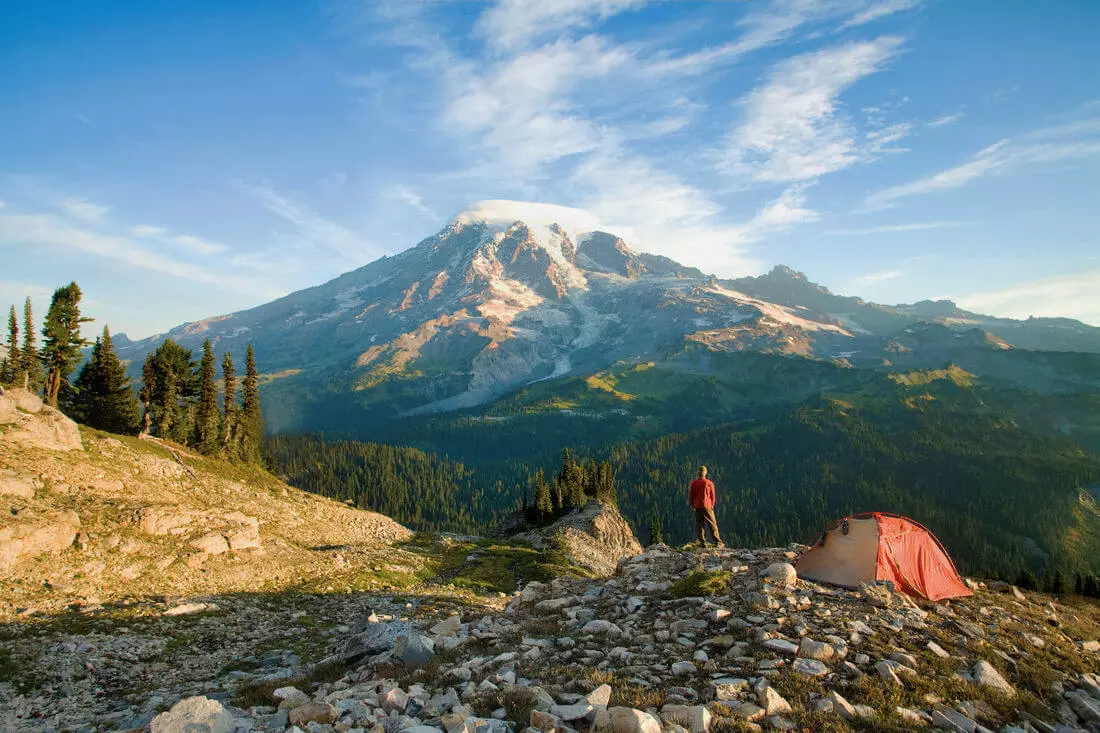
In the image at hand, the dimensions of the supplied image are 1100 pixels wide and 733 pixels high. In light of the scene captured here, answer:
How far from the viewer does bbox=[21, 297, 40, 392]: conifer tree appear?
2390 inches

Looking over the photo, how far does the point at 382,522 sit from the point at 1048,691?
61.5m

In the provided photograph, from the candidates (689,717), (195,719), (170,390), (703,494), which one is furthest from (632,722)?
(170,390)

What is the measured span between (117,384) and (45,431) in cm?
3623

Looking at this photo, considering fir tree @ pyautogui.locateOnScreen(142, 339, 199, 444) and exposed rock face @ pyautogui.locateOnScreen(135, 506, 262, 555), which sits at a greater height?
fir tree @ pyautogui.locateOnScreen(142, 339, 199, 444)

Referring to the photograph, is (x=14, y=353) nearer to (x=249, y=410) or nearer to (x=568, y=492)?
(x=249, y=410)

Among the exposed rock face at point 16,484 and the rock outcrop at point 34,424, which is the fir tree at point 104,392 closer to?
the rock outcrop at point 34,424

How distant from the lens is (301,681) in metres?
14.1

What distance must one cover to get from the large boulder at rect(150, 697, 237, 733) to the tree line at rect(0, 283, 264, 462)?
64.9 metres

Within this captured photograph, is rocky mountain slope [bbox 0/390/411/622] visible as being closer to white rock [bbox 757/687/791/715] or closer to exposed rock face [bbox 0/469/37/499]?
exposed rock face [bbox 0/469/37/499]

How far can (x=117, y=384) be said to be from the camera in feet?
214

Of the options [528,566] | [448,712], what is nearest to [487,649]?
[448,712]

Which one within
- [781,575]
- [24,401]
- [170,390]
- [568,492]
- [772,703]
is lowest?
[568,492]

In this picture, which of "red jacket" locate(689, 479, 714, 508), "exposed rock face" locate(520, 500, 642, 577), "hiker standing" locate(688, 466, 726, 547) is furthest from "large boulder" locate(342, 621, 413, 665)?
"exposed rock face" locate(520, 500, 642, 577)

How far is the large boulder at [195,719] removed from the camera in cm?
884
